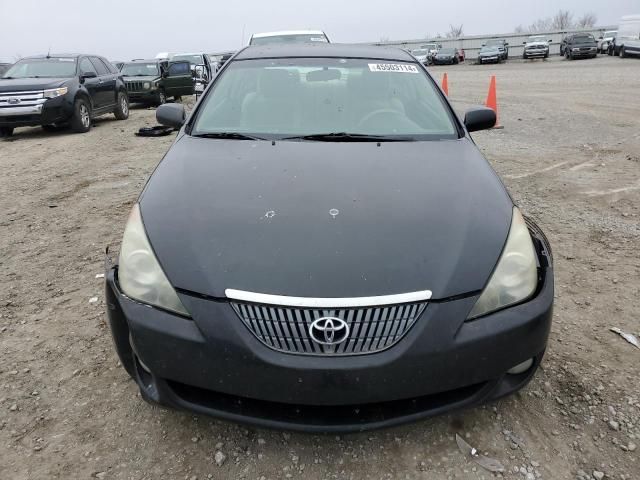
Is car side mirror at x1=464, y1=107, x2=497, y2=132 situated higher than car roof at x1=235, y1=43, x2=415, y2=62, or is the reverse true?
car roof at x1=235, y1=43, x2=415, y2=62

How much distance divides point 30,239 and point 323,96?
2.84m

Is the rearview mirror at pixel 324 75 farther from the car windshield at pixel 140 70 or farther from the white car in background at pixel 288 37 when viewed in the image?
the car windshield at pixel 140 70

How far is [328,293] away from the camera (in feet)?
5.78

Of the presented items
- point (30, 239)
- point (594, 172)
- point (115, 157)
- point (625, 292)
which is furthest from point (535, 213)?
point (115, 157)

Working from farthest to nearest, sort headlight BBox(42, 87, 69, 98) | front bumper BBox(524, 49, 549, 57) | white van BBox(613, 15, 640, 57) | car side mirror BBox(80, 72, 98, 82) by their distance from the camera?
front bumper BBox(524, 49, 549, 57) < white van BBox(613, 15, 640, 57) < car side mirror BBox(80, 72, 98, 82) < headlight BBox(42, 87, 69, 98)

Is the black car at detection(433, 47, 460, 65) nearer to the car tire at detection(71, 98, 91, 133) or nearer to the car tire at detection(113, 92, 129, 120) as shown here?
the car tire at detection(113, 92, 129, 120)

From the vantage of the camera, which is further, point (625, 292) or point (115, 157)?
point (115, 157)

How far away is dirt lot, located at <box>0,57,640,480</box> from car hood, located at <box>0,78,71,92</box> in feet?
16.7

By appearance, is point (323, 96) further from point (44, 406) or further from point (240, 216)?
point (44, 406)

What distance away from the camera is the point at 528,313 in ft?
6.21

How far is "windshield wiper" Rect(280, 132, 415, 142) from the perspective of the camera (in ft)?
9.57

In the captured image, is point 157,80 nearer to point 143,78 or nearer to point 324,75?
point 143,78

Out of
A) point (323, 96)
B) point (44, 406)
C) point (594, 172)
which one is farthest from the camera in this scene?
point (594, 172)

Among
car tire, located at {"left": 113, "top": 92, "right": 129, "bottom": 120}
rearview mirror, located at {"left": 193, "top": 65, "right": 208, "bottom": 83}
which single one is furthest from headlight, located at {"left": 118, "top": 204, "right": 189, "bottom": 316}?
rearview mirror, located at {"left": 193, "top": 65, "right": 208, "bottom": 83}
